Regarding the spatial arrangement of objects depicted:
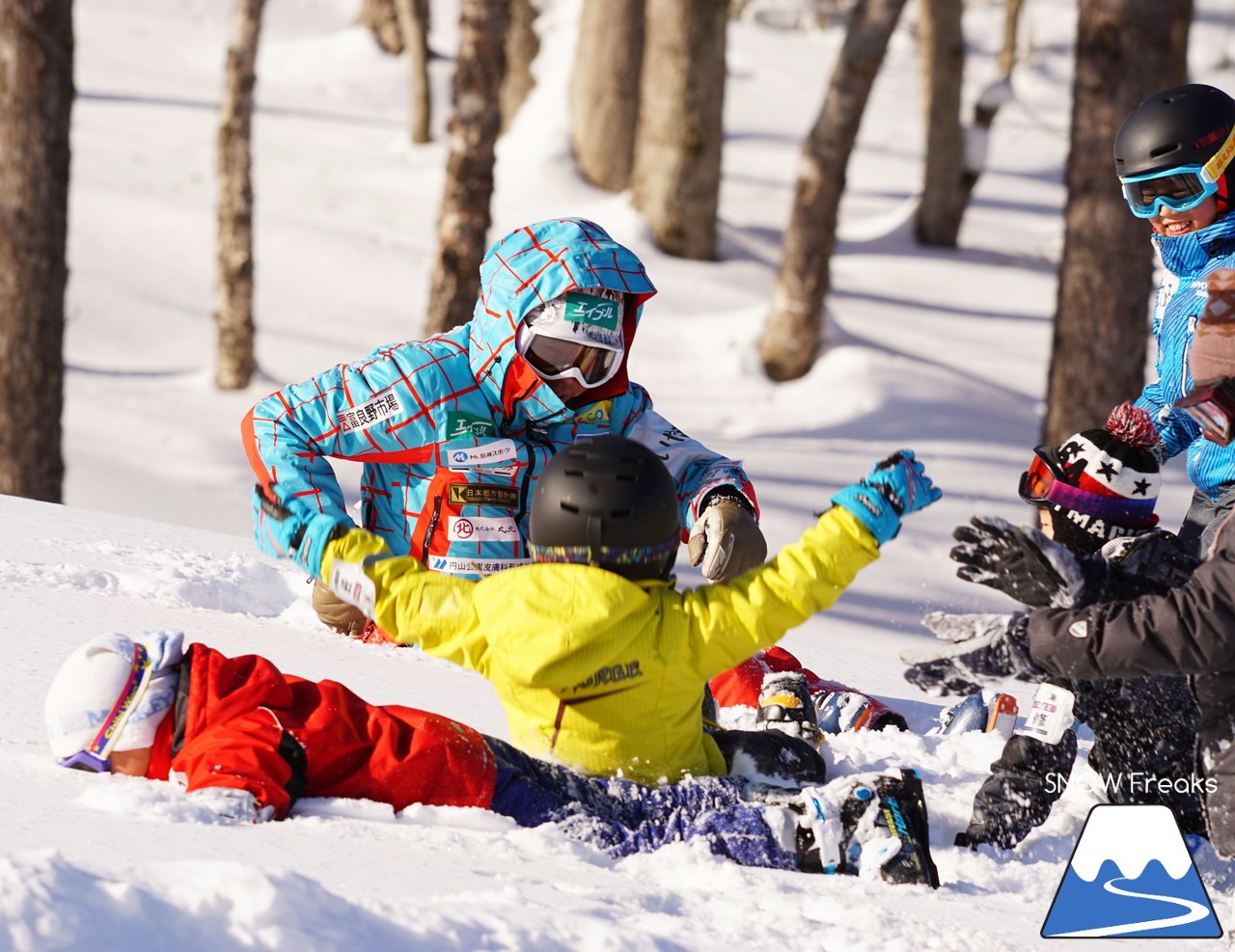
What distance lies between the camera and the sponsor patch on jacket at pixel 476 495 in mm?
3643

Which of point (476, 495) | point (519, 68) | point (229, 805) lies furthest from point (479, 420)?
point (519, 68)

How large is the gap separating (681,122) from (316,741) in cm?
1106

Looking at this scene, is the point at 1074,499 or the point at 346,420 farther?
the point at 346,420

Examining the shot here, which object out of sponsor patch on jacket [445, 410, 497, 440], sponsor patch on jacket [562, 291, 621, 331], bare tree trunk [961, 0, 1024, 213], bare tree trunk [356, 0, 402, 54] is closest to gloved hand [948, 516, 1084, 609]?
sponsor patch on jacket [562, 291, 621, 331]

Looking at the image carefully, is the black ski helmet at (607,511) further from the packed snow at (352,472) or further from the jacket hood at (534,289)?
the jacket hood at (534,289)

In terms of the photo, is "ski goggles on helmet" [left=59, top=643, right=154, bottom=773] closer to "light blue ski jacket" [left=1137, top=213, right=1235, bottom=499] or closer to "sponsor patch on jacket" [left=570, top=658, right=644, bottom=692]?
"sponsor patch on jacket" [left=570, top=658, right=644, bottom=692]

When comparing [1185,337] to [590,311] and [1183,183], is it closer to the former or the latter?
[1183,183]

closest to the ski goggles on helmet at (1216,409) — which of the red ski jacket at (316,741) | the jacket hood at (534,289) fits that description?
the jacket hood at (534,289)

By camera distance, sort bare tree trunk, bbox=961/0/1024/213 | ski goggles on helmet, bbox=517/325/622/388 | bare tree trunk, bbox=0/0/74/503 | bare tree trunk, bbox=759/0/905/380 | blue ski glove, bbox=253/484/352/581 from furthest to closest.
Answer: bare tree trunk, bbox=961/0/1024/213, bare tree trunk, bbox=759/0/905/380, bare tree trunk, bbox=0/0/74/503, ski goggles on helmet, bbox=517/325/622/388, blue ski glove, bbox=253/484/352/581

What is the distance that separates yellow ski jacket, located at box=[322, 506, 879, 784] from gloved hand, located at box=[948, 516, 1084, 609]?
0.75 feet

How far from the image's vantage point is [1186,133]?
10.9 feet

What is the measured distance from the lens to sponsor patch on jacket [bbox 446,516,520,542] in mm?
3652

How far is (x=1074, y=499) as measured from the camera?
2.93m

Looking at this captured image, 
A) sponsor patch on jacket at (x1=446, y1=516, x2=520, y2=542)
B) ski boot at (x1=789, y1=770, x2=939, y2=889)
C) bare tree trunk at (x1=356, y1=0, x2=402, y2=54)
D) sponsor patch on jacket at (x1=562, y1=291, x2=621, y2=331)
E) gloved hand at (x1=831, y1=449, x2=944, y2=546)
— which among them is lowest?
ski boot at (x1=789, y1=770, x2=939, y2=889)
